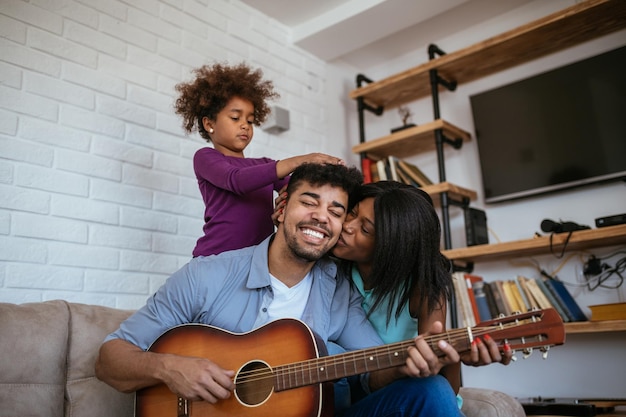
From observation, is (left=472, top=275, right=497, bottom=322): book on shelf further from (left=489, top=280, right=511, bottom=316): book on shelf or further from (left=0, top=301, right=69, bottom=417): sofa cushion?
(left=0, top=301, right=69, bottom=417): sofa cushion

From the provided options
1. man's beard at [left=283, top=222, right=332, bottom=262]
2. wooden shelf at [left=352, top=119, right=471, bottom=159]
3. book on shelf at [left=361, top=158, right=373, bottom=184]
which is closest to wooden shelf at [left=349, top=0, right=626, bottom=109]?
wooden shelf at [left=352, top=119, right=471, bottom=159]

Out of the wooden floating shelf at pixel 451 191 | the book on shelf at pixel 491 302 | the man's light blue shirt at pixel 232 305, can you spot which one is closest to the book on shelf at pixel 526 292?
the book on shelf at pixel 491 302

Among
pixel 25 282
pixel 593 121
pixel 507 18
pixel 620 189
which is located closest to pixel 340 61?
pixel 507 18

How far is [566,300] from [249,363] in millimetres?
1882

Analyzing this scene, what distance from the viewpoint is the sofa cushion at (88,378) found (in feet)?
5.47

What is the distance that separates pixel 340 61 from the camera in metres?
3.83

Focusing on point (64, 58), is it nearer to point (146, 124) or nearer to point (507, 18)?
point (146, 124)

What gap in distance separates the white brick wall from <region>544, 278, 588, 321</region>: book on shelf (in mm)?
1722

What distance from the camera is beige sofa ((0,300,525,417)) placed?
156cm

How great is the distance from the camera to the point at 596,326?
97.7 inches

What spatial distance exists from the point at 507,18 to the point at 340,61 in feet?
3.57

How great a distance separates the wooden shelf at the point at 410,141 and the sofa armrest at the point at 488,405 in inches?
69.8

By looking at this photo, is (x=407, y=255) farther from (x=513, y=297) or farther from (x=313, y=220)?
(x=513, y=297)

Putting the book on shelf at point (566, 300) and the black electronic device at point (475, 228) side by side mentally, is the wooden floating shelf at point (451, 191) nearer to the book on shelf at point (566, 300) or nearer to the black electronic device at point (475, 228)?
the black electronic device at point (475, 228)
